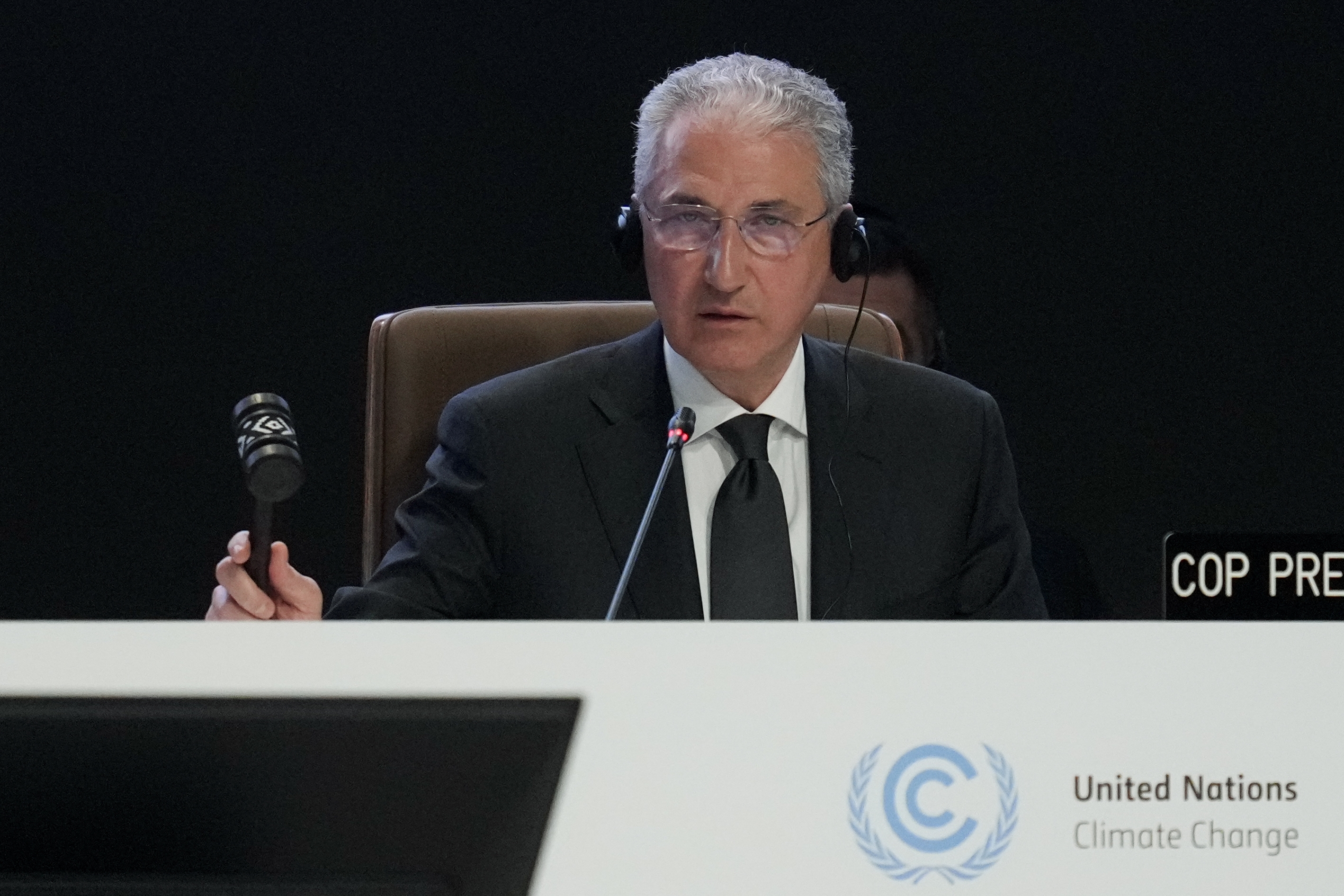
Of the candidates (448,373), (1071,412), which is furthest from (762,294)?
(1071,412)

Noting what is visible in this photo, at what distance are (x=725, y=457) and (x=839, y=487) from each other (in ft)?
0.41

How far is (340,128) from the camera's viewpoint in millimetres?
2439

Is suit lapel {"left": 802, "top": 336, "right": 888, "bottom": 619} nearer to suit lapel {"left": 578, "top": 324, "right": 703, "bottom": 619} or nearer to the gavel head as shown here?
suit lapel {"left": 578, "top": 324, "right": 703, "bottom": 619}

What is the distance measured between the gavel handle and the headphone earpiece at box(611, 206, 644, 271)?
612mm

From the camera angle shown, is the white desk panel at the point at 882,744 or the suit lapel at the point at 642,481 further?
the suit lapel at the point at 642,481

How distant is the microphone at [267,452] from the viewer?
90cm

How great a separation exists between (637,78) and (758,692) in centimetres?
210

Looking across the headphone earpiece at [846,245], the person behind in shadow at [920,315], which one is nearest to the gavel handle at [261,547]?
the headphone earpiece at [846,245]

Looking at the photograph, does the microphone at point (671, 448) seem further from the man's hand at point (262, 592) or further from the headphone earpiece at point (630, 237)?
the headphone earpiece at point (630, 237)

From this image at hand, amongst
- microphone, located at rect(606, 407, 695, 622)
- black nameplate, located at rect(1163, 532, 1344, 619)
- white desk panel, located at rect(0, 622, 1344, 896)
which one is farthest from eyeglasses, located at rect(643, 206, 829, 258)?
white desk panel, located at rect(0, 622, 1344, 896)

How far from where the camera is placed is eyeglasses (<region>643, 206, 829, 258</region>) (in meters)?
1.53

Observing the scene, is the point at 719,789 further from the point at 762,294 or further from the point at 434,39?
the point at 434,39

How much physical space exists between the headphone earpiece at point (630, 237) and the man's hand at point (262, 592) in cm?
61

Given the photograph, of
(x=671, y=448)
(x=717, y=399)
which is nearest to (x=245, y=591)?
(x=671, y=448)
